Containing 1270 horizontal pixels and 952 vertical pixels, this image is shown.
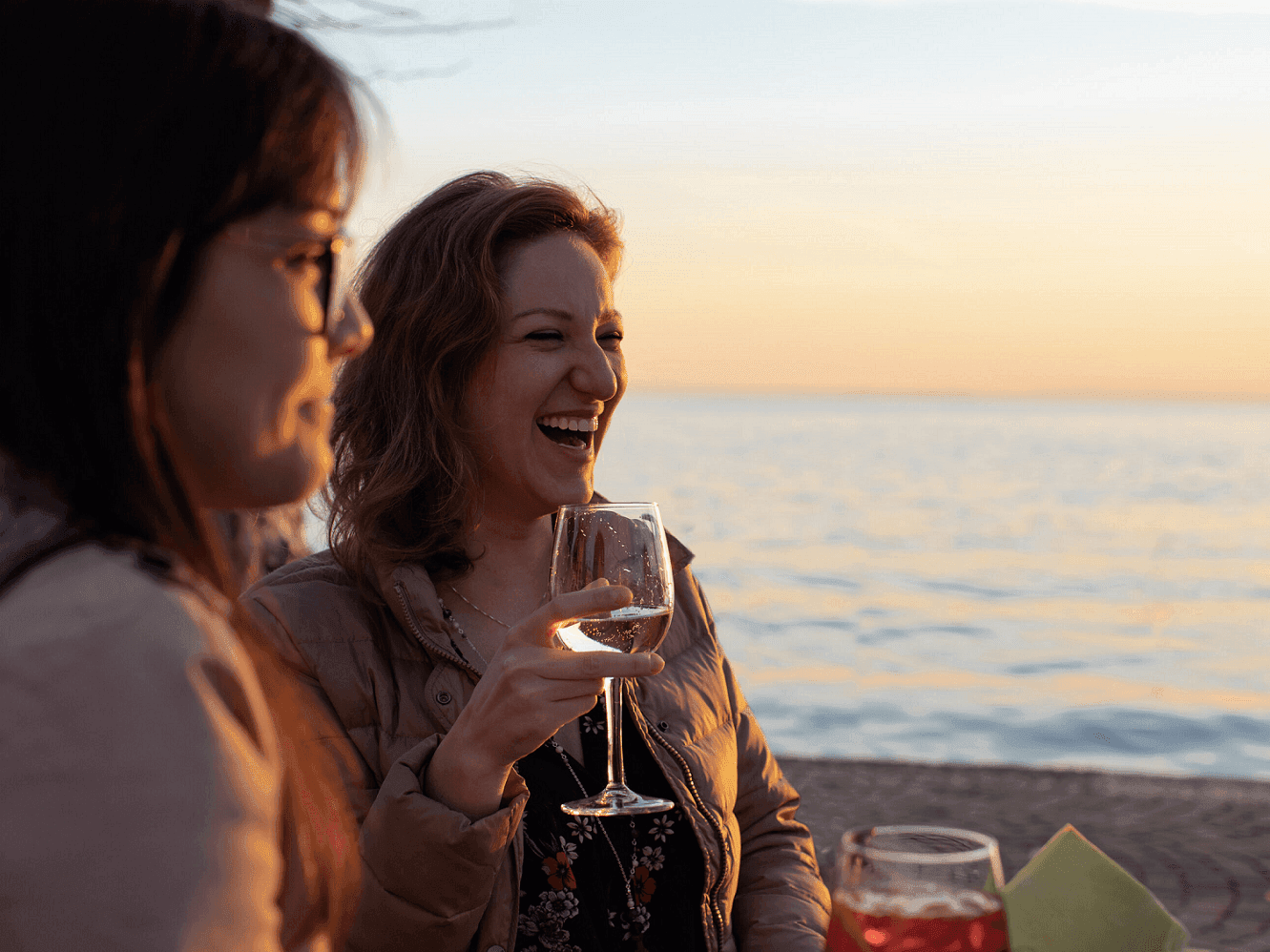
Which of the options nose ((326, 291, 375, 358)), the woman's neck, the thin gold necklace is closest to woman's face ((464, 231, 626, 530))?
the woman's neck

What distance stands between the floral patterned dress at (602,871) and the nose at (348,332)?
158 cm

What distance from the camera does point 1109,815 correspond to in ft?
22.6

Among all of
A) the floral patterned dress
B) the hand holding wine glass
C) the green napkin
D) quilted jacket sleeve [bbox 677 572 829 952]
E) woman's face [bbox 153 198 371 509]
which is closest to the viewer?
woman's face [bbox 153 198 371 509]

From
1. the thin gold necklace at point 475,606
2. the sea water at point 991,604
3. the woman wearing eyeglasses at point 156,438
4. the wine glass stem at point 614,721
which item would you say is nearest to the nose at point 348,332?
the woman wearing eyeglasses at point 156,438

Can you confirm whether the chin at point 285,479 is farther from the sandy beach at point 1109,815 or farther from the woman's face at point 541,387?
the sandy beach at point 1109,815

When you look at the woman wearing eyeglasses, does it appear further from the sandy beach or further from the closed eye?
the sandy beach

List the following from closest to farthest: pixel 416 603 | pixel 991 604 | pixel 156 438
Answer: pixel 156 438 < pixel 416 603 < pixel 991 604

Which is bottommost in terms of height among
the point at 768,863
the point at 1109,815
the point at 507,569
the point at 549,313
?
the point at 1109,815

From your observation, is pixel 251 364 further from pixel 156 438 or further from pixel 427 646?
pixel 427 646

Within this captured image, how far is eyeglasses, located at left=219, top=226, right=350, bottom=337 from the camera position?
96 cm

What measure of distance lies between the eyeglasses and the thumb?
0.96m

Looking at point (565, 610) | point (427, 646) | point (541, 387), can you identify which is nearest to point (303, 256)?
point (565, 610)

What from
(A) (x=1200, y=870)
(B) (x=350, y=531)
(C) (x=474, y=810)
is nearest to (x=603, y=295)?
(B) (x=350, y=531)

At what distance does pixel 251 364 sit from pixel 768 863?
2.17m
